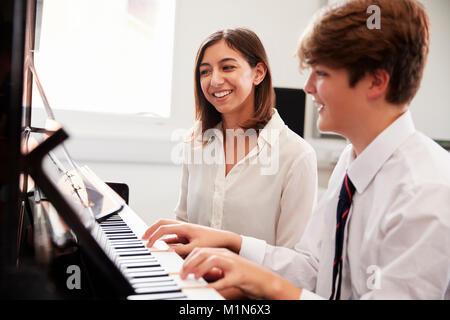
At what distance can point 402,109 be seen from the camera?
0.98m

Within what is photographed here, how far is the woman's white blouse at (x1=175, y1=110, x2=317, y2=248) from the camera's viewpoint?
→ 166 cm

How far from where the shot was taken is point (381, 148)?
92 centimetres

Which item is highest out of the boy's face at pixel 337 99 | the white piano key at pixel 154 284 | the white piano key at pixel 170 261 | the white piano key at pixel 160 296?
Result: the boy's face at pixel 337 99

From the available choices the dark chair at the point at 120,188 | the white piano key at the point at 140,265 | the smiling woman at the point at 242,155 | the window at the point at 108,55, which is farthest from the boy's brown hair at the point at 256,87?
the window at the point at 108,55

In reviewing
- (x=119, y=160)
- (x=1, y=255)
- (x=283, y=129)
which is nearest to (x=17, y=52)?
(x=1, y=255)

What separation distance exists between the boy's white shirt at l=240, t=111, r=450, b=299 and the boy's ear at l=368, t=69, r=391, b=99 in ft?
0.25

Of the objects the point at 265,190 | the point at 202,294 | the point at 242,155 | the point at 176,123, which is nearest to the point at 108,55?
the point at 176,123

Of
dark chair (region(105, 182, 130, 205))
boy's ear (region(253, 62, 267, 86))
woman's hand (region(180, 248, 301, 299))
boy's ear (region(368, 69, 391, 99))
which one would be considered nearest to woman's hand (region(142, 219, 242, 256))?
woman's hand (region(180, 248, 301, 299))

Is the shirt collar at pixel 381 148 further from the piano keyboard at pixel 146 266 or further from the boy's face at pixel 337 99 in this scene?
the piano keyboard at pixel 146 266

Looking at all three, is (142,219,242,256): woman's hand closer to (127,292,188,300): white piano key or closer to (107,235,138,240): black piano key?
(107,235,138,240): black piano key

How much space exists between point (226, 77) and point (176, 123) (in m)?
1.57

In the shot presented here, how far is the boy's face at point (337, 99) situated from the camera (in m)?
0.94
